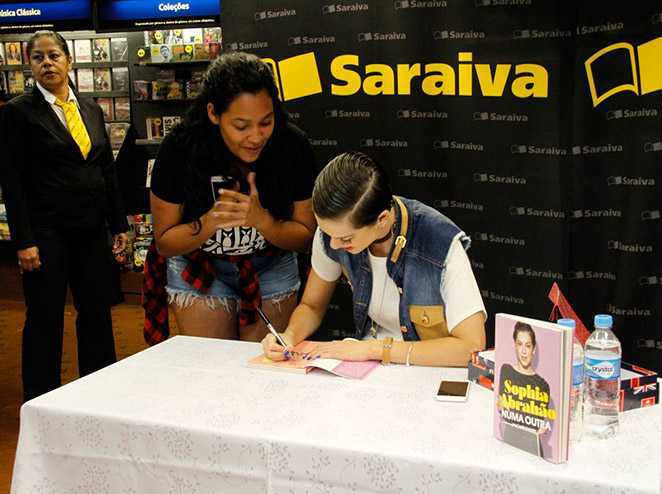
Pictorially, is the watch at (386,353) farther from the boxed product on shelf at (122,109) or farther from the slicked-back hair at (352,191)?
the boxed product on shelf at (122,109)

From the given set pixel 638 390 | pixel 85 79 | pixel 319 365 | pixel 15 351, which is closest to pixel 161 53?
pixel 85 79

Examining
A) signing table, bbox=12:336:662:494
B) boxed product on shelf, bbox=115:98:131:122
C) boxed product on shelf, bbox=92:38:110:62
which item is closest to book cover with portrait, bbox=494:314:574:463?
signing table, bbox=12:336:662:494

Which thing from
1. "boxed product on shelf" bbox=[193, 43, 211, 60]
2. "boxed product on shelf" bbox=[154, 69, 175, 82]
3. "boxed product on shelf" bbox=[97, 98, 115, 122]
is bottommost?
"boxed product on shelf" bbox=[97, 98, 115, 122]

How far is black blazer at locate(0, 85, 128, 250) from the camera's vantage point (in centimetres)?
303

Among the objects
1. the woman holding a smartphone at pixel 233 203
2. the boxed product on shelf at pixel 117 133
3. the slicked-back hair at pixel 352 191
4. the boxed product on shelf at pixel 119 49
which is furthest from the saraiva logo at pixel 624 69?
the boxed product on shelf at pixel 119 49

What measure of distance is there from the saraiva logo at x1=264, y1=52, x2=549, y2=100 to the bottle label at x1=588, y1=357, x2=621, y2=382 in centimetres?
201

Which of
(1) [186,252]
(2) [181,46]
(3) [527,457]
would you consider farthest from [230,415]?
(2) [181,46]

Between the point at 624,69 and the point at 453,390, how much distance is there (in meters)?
2.05

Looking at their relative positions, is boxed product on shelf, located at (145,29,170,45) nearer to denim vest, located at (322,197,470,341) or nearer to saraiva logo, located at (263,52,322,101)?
saraiva logo, located at (263,52,322,101)

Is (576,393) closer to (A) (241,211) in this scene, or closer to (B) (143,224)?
(A) (241,211)

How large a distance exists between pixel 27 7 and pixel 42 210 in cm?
238

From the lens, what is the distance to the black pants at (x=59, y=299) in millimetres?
3146

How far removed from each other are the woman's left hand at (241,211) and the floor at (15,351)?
1403mm

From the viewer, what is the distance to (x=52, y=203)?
3.13 meters
